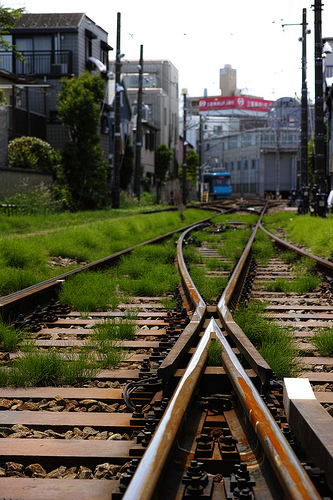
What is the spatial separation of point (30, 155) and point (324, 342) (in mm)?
24249

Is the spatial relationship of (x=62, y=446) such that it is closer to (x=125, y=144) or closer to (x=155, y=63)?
(x=125, y=144)

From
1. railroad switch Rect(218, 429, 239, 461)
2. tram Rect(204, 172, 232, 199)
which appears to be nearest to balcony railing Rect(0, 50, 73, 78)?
tram Rect(204, 172, 232, 199)

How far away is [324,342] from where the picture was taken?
4945 millimetres

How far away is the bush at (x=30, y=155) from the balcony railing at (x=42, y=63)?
337 inches

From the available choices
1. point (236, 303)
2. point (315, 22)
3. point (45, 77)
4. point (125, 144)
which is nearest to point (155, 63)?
point (125, 144)

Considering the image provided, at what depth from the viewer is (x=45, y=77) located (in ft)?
119

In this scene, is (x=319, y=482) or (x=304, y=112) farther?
(x=304, y=112)

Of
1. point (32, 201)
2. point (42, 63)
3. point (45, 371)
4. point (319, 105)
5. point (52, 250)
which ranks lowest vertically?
point (45, 371)

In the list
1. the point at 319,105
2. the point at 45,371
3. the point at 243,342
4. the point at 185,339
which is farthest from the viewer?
the point at 319,105

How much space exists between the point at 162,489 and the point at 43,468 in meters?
0.72

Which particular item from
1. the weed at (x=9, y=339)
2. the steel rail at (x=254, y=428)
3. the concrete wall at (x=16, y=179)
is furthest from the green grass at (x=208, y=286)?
the concrete wall at (x=16, y=179)

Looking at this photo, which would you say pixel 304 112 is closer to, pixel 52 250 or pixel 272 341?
pixel 52 250

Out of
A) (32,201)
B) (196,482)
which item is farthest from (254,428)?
(32,201)

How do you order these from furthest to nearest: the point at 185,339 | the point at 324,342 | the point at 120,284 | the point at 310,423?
the point at 120,284 < the point at 324,342 < the point at 185,339 < the point at 310,423
